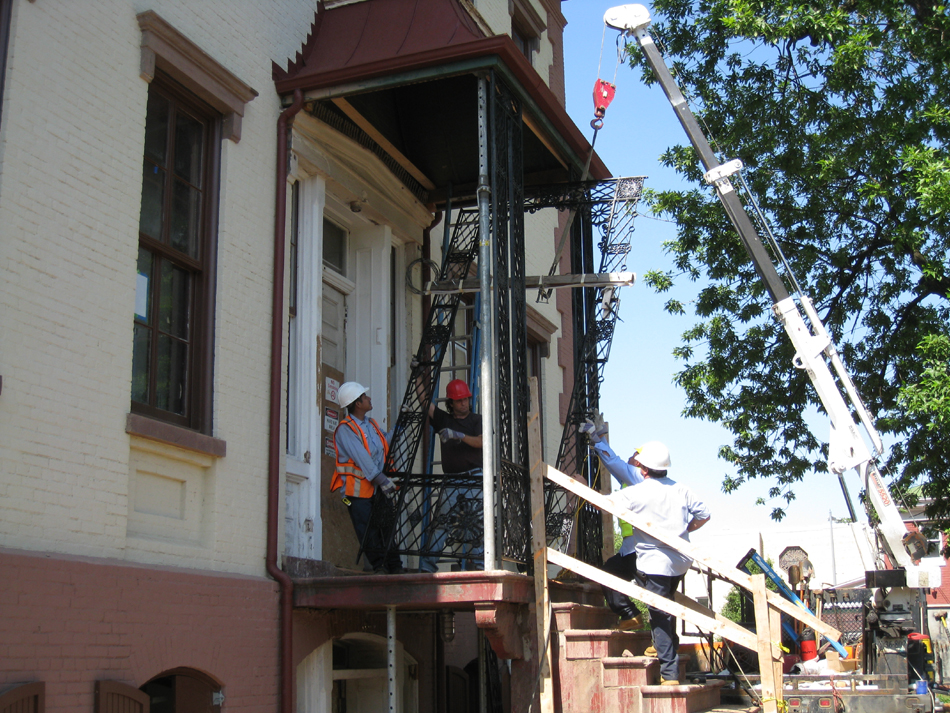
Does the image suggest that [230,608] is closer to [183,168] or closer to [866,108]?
[183,168]

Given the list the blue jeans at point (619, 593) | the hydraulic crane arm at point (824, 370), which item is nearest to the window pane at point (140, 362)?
the blue jeans at point (619, 593)

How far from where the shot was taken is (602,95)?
Result: 11070mm

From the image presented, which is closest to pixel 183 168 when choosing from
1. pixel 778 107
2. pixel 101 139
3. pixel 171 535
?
pixel 101 139

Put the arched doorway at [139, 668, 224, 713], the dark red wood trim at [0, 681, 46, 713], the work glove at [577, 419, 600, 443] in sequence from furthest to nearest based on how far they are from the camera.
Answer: the work glove at [577, 419, 600, 443] → the arched doorway at [139, 668, 224, 713] → the dark red wood trim at [0, 681, 46, 713]

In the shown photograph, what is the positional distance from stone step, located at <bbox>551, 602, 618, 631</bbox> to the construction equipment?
10.0 feet

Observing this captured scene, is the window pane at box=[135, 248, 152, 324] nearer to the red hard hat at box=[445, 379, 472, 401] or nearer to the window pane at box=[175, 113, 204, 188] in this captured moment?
the window pane at box=[175, 113, 204, 188]

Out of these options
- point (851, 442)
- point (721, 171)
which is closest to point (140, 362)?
point (851, 442)

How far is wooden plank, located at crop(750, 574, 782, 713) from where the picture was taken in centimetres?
703

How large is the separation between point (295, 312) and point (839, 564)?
1637 inches

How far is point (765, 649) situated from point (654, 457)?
5.68ft

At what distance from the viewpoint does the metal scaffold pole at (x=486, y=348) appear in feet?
24.5

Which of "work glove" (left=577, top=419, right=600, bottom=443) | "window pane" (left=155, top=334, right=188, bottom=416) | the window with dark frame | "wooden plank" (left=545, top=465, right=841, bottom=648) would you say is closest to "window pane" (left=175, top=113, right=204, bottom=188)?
the window with dark frame

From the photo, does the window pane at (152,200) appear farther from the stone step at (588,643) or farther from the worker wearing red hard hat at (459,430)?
the stone step at (588,643)

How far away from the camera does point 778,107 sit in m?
14.6
